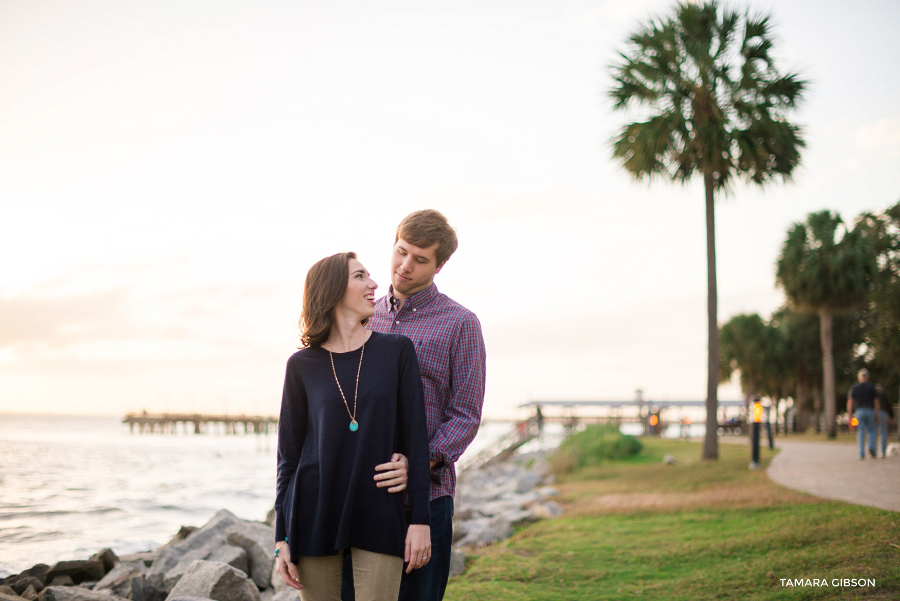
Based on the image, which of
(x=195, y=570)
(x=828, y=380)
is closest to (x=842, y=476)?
(x=195, y=570)

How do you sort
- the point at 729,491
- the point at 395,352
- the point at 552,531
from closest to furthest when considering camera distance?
the point at 395,352 → the point at 552,531 → the point at 729,491

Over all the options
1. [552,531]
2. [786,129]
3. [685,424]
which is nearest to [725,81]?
[786,129]

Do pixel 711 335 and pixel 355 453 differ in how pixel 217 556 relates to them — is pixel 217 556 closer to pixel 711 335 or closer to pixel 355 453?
pixel 355 453

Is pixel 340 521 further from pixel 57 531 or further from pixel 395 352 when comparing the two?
pixel 57 531

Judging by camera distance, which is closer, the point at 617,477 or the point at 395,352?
the point at 395,352

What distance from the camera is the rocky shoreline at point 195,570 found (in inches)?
215

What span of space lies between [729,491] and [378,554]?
9.68m

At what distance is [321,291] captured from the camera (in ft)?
7.88

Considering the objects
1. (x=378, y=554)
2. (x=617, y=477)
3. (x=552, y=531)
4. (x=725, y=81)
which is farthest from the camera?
(x=725, y=81)

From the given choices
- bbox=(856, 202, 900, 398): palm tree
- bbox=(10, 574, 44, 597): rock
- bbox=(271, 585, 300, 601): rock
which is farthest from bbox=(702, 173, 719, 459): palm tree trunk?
bbox=(10, 574, 44, 597): rock

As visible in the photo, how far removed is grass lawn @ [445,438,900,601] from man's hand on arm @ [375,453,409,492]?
378 centimetres

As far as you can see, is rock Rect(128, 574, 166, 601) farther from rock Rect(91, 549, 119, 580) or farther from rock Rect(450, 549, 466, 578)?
rock Rect(450, 549, 466, 578)

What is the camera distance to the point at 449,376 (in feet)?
8.50

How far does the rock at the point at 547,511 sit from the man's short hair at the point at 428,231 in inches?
319
